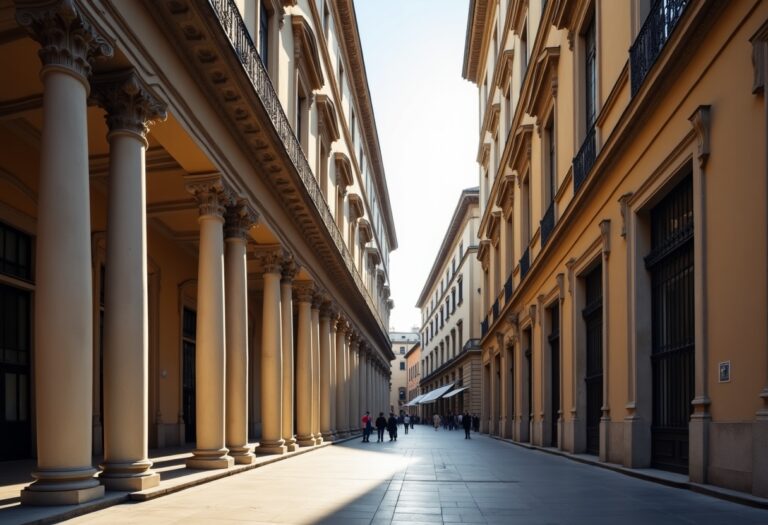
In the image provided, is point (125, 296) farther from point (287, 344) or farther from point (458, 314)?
point (458, 314)

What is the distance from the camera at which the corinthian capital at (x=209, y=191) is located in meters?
13.6

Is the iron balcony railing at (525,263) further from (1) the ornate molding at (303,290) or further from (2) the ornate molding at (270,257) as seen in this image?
(2) the ornate molding at (270,257)

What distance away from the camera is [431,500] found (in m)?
Result: 10.1

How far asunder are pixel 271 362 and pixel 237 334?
309 cm

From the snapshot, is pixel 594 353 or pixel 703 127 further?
pixel 594 353

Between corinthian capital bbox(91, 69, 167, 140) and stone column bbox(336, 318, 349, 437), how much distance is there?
71.4 feet

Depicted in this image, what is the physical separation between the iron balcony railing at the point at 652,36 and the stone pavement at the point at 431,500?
Result: 6.66 meters

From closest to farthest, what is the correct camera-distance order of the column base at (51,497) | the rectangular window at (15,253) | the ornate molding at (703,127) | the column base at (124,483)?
1. the column base at (51,497)
2. the column base at (124,483)
3. the ornate molding at (703,127)
4. the rectangular window at (15,253)

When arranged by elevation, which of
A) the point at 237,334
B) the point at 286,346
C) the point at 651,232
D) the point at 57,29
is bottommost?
the point at 286,346

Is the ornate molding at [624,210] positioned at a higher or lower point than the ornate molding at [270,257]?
higher

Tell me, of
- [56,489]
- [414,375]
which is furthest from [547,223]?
[414,375]

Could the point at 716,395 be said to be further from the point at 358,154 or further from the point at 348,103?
the point at 358,154

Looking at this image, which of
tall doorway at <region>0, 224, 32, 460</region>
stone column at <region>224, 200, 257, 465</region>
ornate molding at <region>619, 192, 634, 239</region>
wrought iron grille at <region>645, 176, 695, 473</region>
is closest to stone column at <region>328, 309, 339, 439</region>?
stone column at <region>224, 200, 257, 465</region>

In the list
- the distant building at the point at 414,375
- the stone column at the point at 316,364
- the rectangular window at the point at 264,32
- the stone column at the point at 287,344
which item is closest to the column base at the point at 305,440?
the stone column at the point at 316,364
